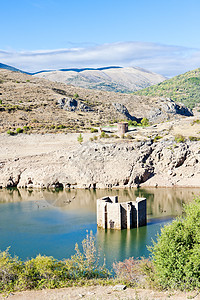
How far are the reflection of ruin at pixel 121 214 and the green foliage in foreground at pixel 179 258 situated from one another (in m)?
12.0

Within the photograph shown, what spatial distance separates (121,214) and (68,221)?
19.1ft

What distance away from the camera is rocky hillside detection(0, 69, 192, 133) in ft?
257

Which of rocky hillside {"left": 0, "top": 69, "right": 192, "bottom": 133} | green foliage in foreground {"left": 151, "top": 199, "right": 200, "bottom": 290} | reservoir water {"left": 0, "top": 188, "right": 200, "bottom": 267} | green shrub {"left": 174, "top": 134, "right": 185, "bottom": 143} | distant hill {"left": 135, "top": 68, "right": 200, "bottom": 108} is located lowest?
reservoir water {"left": 0, "top": 188, "right": 200, "bottom": 267}

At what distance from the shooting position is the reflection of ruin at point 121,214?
34.5 meters

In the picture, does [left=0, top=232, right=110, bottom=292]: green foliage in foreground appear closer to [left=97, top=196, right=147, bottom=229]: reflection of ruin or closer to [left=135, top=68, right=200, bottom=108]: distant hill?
[left=97, top=196, right=147, bottom=229]: reflection of ruin

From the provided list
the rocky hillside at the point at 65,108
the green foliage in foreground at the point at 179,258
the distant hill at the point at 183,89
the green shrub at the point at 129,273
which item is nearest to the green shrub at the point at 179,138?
the rocky hillside at the point at 65,108

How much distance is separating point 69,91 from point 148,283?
97.2m

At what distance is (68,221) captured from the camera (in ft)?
123

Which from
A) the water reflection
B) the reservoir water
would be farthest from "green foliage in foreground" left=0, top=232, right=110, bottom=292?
the water reflection

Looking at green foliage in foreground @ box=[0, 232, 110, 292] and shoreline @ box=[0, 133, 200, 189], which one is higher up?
shoreline @ box=[0, 133, 200, 189]

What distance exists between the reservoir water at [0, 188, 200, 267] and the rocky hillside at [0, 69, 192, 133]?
2615cm

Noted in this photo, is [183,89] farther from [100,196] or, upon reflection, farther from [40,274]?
[40,274]

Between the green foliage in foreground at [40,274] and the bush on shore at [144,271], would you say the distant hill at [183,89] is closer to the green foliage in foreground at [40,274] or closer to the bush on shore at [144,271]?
the bush on shore at [144,271]

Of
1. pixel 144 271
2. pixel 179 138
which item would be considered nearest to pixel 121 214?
pixel 144 271
